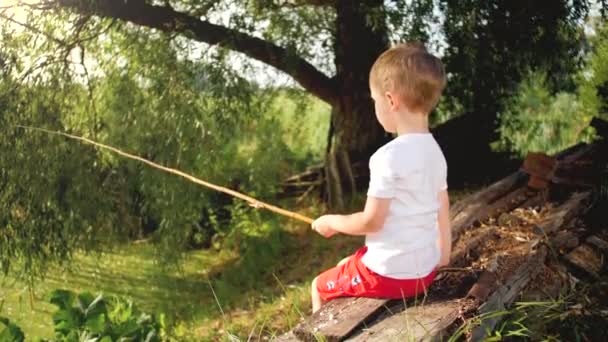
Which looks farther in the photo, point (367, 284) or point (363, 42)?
point (363, 42)

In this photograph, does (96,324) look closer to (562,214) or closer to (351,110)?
(562,214)

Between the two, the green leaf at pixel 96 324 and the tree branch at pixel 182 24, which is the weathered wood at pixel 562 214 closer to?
the green leaf at pixel 96 324

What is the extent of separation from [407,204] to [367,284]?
16.9 inches

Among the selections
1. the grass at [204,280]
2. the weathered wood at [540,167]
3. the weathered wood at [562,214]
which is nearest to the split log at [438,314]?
the weathered wood at [562,214]

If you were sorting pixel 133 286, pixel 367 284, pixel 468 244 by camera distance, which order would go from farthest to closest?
1. pixel 133 286
2. pixel 468 244
3. pixel 367 284

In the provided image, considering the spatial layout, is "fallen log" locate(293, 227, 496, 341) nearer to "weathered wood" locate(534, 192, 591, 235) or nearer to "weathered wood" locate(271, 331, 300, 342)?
"weathered wood" locate(271, 331, 300, 342)

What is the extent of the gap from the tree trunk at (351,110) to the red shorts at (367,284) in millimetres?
4156

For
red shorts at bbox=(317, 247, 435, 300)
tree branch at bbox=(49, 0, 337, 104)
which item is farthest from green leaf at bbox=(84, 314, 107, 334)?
tree branch at bbox=(49, 0, 337, 104)

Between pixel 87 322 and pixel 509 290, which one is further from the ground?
pixel 509 290

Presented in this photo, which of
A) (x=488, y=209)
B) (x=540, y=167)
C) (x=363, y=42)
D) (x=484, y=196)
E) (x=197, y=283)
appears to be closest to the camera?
(x=488, y=209)

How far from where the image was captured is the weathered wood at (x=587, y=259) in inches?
183

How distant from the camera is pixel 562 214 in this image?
521 centimetres

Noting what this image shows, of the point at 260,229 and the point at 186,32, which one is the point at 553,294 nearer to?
the point at 186,32

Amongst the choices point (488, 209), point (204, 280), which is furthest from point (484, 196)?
point (204, 280)
